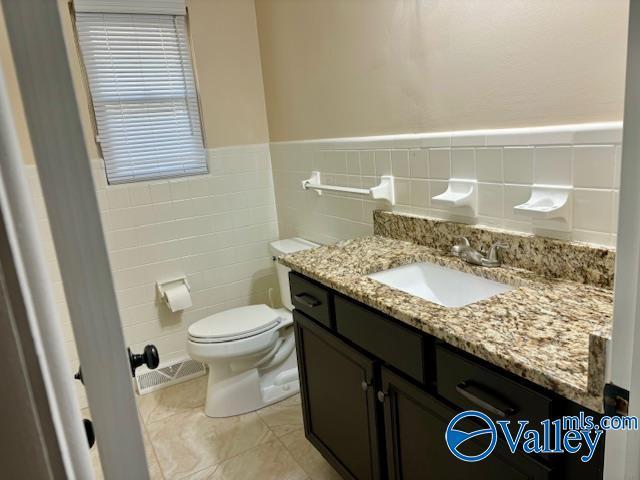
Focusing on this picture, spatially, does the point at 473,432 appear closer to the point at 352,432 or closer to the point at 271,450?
the point at 352,432

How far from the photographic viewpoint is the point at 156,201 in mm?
2729

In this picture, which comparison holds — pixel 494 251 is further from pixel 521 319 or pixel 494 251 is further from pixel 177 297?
pixel 177 297

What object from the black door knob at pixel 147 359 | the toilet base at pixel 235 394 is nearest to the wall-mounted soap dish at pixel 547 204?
the black door knob at pixel 147 359

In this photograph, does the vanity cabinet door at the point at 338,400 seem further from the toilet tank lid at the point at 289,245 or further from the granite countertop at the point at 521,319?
the toilet tank lid at the point at 289,245

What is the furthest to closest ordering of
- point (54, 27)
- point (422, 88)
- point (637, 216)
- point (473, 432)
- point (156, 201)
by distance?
point (156, 201)
point (422, 88)
point (473, 432)
point (637, 216)
point (54, 27)

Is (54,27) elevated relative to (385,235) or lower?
elevated

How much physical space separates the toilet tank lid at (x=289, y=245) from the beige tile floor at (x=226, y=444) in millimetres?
803

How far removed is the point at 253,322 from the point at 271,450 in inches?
23.8

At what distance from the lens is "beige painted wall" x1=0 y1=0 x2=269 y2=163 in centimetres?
271

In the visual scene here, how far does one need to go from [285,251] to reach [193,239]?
585 millimetres

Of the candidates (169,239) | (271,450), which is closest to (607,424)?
(271,450)

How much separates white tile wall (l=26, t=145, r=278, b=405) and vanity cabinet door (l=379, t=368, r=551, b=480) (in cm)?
177

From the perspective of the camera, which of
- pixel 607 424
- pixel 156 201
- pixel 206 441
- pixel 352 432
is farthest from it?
pixel 156 201

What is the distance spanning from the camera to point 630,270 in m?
0.59
